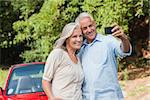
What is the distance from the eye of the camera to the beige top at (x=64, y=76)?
4.29 meters

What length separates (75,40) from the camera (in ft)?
14.3

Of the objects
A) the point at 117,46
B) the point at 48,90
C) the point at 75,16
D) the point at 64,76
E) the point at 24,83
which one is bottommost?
the point at 24,83

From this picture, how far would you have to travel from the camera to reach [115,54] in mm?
4449

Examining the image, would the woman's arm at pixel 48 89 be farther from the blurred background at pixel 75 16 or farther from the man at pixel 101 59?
the blurred background at pixel 75 16

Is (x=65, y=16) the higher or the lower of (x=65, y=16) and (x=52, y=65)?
the lower

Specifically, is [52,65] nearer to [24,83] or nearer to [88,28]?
[88,28]

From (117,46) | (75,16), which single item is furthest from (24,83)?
(75,16)

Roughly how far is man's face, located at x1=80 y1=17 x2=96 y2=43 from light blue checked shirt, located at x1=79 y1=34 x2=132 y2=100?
0.17 ft

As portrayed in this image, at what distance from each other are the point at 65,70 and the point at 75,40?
0.94ft

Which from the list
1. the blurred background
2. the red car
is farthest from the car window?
the blurred background

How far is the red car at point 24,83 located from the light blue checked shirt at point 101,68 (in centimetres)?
314

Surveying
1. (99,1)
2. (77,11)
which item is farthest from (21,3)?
(99,1)

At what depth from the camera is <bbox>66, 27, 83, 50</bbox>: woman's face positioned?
4359 mm

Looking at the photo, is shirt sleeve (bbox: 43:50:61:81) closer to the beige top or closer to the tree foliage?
the beige top
